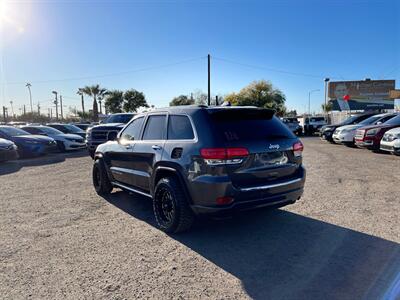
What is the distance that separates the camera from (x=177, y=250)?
421 centimetres

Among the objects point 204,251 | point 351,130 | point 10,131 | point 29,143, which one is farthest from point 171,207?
point 351,130

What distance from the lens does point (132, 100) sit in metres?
65.8

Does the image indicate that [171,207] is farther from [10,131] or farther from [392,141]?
[10,131]

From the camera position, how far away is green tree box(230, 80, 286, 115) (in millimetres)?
60062

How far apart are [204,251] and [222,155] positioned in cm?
121

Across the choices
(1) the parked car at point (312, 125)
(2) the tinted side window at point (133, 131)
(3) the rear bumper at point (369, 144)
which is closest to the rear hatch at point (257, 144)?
(2) the tinted side window at point (133, 131)

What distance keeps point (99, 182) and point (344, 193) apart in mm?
5078

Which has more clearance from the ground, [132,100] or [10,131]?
[132,100]

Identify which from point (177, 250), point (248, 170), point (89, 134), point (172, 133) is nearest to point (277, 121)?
point (248, 170)

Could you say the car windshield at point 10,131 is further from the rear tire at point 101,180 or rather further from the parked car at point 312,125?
the parked car at point 312,125

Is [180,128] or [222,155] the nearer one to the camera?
[222,155]

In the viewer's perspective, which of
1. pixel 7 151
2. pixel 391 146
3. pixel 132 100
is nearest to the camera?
pixel 391 146

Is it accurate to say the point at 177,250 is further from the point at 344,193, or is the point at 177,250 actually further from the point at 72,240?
the point at 344,193

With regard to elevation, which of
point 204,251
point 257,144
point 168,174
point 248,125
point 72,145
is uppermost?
point 248,125
